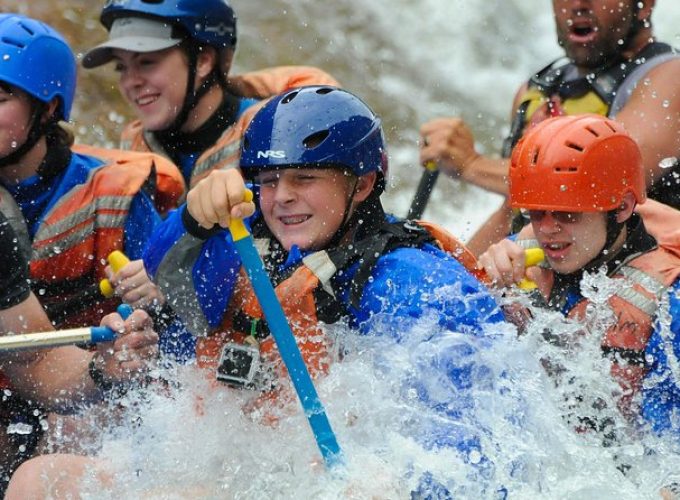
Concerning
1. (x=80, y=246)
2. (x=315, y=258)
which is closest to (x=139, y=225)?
(x=80, y=246)

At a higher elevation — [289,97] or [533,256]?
[289,97]

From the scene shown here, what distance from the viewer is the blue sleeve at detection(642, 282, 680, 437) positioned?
3783 mm

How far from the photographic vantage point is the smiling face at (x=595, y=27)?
200 inches

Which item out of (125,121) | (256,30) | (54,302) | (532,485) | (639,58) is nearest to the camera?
(532,485)

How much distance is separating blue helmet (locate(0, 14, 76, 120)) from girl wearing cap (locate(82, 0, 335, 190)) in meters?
0.50

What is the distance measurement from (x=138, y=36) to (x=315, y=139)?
204 centimetres

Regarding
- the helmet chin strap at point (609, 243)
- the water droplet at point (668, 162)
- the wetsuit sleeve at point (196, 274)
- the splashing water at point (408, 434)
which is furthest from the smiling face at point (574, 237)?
the wetsuit sleeve at point (196, 274)

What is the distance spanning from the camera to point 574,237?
408 cm

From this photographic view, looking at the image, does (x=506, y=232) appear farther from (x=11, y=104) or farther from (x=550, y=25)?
(x=550, y=25)

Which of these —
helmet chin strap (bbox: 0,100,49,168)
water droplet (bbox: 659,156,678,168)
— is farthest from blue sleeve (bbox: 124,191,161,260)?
water droplet (bbox: 659,156,678,168)

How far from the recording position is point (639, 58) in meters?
5.03

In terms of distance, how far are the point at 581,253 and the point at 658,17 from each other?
906cm

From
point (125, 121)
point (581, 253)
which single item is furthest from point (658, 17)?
point (581, 253)

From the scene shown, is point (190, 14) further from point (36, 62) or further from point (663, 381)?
point (663, 381)
